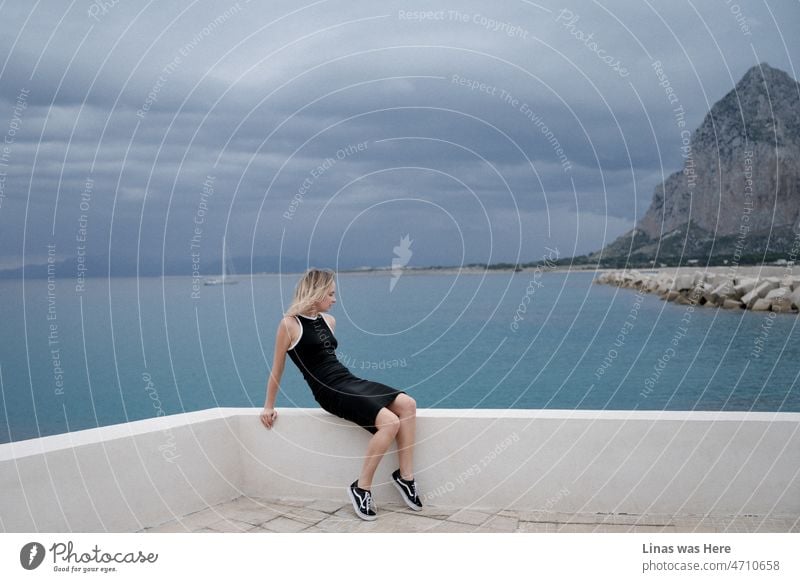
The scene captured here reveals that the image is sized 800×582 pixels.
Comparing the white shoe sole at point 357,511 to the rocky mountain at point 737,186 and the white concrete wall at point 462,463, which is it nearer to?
the white concrete wall at point 462,463

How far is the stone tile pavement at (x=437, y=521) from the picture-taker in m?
3.70

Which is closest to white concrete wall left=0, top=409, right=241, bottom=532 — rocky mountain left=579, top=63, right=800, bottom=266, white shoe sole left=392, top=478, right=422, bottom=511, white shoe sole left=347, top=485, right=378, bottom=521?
white shoe sole left=347, top=485, right=378, bottom=521

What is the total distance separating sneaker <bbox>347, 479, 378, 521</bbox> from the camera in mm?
3920

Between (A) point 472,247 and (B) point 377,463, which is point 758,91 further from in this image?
(B) point 377,463

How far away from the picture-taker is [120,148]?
2064 cm

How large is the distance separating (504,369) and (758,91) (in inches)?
739

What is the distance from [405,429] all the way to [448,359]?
31445 millimetres

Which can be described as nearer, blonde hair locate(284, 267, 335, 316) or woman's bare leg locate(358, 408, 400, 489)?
woman's bare leg locate(358, 408, 400, 489)

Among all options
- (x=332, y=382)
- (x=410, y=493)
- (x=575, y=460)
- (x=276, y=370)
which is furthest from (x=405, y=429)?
Answer: (x=575, y=460)

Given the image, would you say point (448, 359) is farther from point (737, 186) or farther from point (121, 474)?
point (121, 474)

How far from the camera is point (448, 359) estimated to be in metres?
35.3

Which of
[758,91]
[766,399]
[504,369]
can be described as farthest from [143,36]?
[504,369]

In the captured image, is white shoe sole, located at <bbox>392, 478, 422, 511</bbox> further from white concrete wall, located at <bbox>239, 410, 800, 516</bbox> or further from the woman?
white concrete wall, located at <bbox>239, 410, 800, 516</bbox>

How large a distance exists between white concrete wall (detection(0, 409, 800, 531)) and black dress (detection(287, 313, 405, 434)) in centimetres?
15
